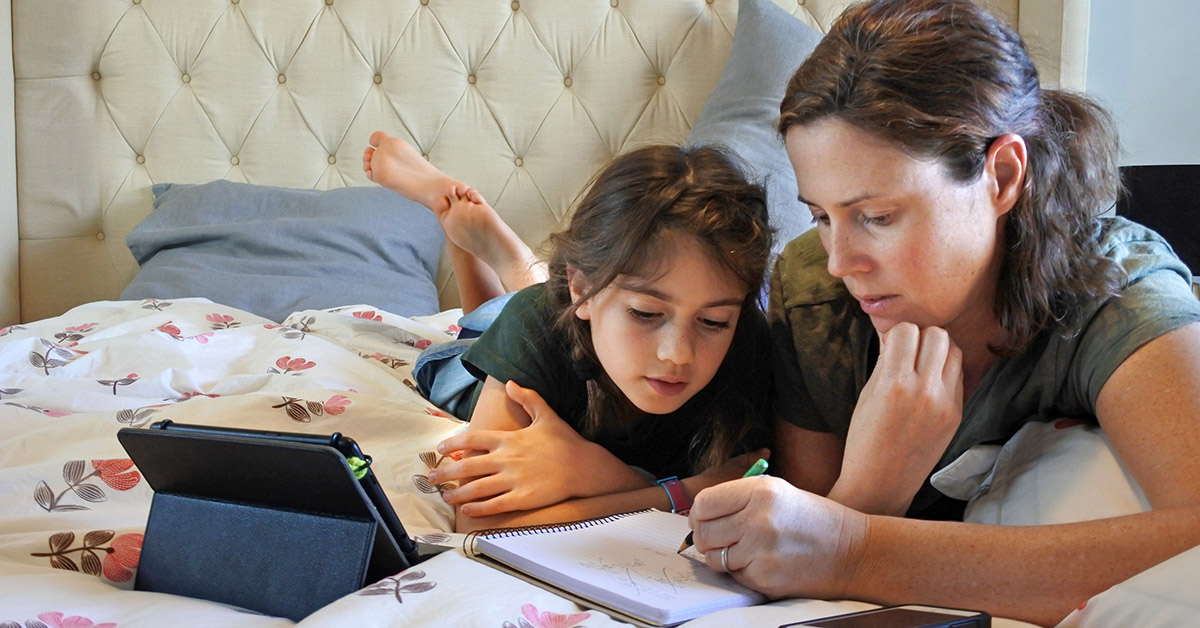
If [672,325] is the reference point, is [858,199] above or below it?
above

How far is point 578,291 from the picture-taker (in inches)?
45.8

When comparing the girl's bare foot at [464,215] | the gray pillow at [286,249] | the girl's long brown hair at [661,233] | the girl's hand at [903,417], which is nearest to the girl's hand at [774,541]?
the girl's hand at [903,417]

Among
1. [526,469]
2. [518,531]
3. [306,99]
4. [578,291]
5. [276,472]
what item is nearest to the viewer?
[276,472]

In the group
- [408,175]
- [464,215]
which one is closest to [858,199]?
[464,215]

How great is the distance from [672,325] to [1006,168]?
14.2 inches

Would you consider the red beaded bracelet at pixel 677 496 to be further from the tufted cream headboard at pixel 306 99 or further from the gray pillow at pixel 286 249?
the tufted cream headboard at pixel 306 99

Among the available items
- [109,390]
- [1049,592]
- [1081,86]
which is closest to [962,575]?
[1049,592]

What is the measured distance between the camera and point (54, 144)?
2.30m

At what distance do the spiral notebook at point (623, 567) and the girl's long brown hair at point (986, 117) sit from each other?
381mm

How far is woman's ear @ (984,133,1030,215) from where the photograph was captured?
0.85 meters

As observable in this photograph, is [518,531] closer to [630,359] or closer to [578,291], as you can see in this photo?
[630,359]

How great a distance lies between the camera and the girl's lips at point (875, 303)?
0.88 metres

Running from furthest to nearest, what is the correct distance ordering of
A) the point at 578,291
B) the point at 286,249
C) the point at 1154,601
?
the point at 286,249 < the point at 578,291 < the point at 1154,601

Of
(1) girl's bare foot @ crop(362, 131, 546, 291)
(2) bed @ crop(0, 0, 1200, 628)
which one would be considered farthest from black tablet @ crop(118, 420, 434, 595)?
(1) girl's bare foot @ crop(362, 131, 546, 291)
